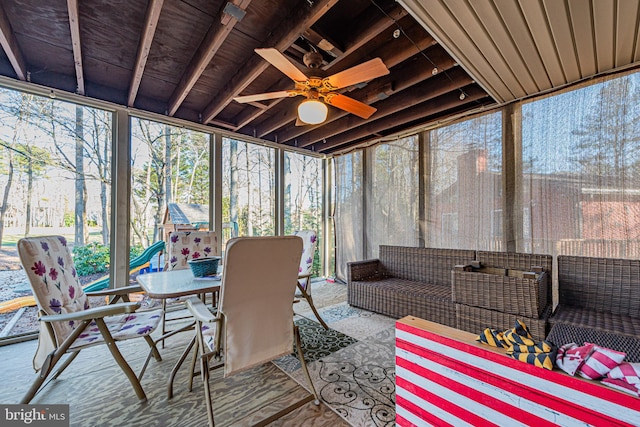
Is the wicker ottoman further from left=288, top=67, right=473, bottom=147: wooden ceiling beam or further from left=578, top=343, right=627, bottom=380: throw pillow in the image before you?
left=288, top=67, right=473, bottom=147: wooden ceiling beam

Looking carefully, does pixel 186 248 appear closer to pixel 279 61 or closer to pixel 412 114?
pixel 279 61

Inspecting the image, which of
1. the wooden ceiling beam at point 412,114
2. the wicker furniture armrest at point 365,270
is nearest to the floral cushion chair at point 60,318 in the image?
the wicker furniture armrest at point 365,270

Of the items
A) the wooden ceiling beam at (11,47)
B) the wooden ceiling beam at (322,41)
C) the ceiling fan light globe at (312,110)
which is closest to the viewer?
the wooden ceiling beam at (11,47)

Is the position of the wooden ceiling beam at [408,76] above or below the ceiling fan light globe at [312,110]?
above

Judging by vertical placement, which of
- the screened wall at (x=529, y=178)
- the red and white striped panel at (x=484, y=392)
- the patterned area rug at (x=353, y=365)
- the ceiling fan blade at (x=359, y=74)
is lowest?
the patterned area rug at (x=353, y=365)

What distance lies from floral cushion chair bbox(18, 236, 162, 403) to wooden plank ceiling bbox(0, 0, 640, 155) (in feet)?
5.60

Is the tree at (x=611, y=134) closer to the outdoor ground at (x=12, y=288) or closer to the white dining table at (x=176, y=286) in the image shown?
the white dining table at (x=176, y=286)

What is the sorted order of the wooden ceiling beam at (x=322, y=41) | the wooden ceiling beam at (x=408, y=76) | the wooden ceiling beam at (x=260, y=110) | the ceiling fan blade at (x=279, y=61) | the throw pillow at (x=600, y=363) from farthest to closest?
the wooden ceiling beam at (x=260, y=110) → the wooden ceiling beam at (x=408, y=76) → the wooden ceiling beam at (x=322, y=41) → the ceiling fan blade at (x=279, y=61) → the throw pillow at (x=600, y=363)

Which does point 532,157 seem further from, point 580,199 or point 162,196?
point 162,196

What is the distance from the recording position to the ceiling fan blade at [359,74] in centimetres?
181

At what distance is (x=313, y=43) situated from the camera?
215cm

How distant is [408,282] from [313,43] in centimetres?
289

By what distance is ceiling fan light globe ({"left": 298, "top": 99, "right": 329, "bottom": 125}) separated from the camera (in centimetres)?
212

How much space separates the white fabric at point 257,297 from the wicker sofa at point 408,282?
68.5 inches
